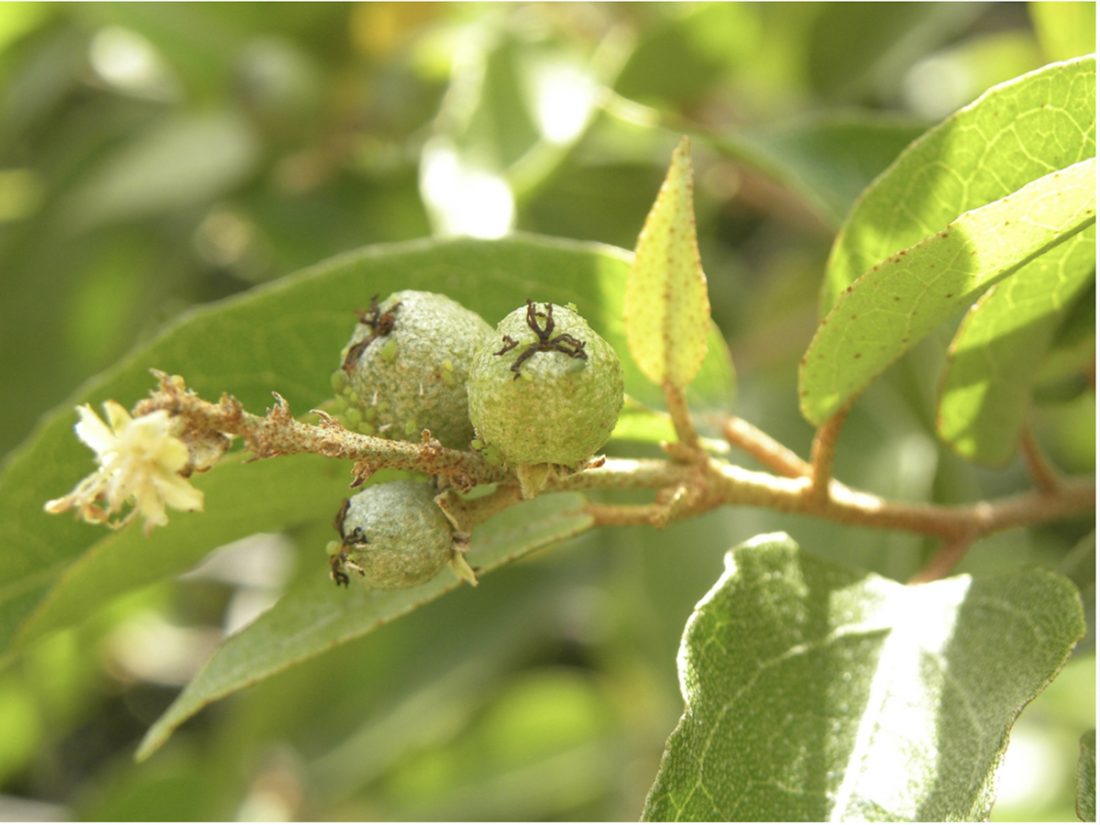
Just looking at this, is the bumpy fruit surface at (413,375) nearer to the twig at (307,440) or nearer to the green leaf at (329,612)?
the twig at (307,440)

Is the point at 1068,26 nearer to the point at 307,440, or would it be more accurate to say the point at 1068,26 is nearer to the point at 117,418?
the point at 307,440

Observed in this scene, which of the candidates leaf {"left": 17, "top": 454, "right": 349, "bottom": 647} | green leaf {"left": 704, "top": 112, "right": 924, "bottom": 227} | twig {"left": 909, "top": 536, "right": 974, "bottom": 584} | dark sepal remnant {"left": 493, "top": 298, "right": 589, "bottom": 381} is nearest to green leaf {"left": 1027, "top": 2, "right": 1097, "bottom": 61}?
green leaf {"left": 704, "top": 112, "right": 924, "bottom": 227}

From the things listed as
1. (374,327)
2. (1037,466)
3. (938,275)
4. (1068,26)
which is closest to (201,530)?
(374,327)

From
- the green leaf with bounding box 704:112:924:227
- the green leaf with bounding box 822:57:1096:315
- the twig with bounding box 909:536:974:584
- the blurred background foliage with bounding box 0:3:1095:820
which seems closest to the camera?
the green leaf with bounding box 822:57:1096:315

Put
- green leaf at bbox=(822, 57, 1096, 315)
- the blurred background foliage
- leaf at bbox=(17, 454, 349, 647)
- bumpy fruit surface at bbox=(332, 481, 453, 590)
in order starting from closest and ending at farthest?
1. bumpy fruit surface at bbox=(332, 481, 453, 590)
2. green leaf at bbox=(822, 57, 1096, 315)
3. leaf at bbox=(17, 454, 349, 647)
4. the blurred background foliage

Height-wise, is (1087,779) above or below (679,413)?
below

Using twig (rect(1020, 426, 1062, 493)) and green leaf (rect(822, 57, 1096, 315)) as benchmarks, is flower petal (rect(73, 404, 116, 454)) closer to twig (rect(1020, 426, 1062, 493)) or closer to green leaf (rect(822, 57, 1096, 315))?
green leaf (rect(822, 57, 1096, 315))
